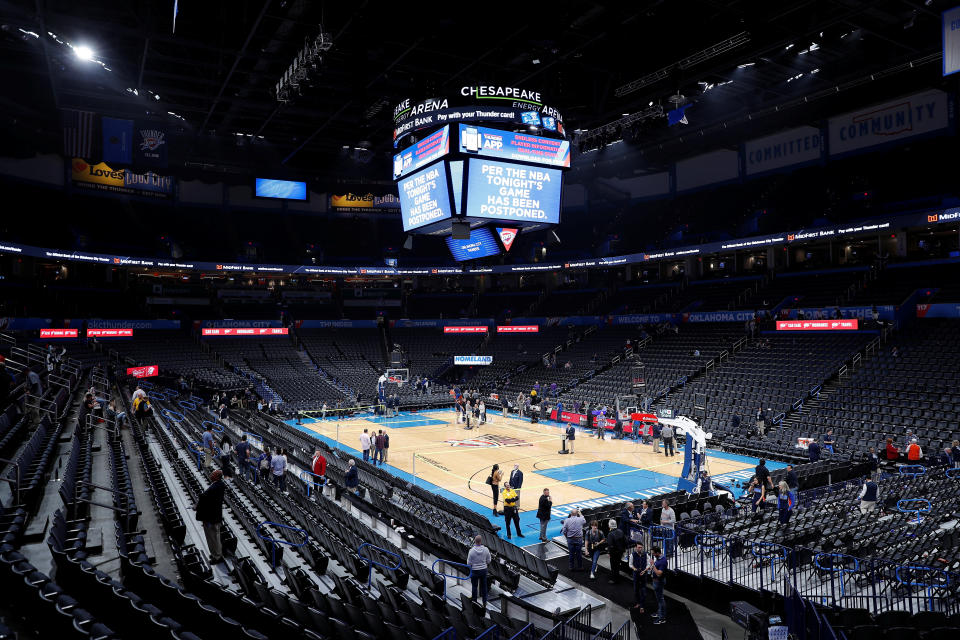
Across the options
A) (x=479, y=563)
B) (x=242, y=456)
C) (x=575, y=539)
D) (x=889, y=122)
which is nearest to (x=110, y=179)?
(x=242, y=456)

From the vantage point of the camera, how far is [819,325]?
30875 mm

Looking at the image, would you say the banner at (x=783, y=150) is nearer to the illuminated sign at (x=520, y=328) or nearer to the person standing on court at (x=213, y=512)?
the illuminated sign at (x=520, y=328)

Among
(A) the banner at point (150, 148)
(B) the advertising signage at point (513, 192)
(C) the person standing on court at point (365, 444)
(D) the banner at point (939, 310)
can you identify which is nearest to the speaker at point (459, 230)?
(B) the advertising signage at point (513, 192)

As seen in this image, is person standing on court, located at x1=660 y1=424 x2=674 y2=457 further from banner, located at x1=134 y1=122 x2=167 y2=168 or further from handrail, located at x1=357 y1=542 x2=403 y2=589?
banner, located at x1=134 y1=122 x2=167 y2=168

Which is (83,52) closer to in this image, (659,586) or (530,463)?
(530,463)

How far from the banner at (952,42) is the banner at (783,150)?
2516cm

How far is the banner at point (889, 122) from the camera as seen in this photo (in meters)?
33.5

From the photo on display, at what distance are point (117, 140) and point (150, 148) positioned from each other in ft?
6.19

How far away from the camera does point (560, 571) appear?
13.2 m

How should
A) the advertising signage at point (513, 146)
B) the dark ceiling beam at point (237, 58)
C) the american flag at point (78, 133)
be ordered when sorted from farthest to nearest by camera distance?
1. the american flag at point (78, 133)
2. the dark ceiling beam at point (237, 58)
3. the advertising signage at point (513, 146)

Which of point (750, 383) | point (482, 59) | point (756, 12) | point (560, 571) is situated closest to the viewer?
point (560, 571)

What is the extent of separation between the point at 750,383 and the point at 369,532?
2471cm

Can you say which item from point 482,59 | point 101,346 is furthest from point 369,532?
point 101,346

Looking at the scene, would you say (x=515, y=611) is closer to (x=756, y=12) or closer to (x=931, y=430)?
(x=931, y=430)
